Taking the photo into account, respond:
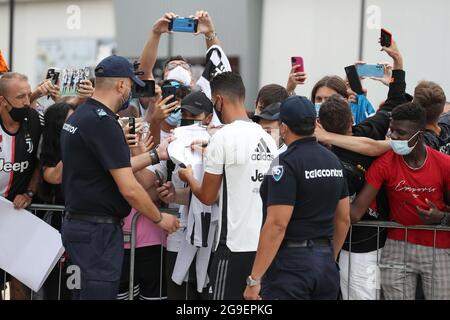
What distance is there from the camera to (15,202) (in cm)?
575

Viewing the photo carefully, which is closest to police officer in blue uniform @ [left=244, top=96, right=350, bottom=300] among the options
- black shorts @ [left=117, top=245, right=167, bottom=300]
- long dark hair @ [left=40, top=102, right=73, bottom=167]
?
black shorts @ [left=117, top=245, right=167, bottom=300]

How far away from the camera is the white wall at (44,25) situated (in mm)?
9695

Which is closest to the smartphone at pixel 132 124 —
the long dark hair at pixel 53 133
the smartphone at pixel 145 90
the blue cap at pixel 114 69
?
the smartphone at pixel 145 90

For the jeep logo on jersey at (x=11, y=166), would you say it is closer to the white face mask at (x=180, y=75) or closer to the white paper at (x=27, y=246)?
the white paper at (x=27, y=246)

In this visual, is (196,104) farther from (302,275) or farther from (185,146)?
(302,275)

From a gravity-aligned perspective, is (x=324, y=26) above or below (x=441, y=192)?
above

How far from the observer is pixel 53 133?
19.0ft

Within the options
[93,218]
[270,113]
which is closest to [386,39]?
[270,113]

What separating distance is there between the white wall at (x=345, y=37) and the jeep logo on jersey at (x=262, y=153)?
379cm

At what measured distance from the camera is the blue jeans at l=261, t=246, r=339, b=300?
4.23 metres
